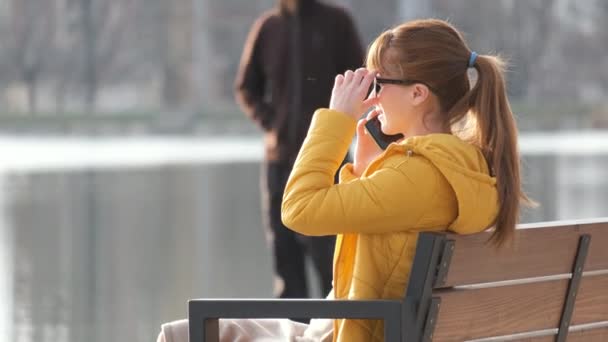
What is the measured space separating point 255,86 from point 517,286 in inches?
170

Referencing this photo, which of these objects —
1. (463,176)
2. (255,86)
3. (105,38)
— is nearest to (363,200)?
(463,176)

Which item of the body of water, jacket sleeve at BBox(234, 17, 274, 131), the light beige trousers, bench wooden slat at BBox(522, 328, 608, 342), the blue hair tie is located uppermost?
the blue hair tie

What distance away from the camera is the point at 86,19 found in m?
59.2

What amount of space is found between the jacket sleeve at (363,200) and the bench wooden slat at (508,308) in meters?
0.20

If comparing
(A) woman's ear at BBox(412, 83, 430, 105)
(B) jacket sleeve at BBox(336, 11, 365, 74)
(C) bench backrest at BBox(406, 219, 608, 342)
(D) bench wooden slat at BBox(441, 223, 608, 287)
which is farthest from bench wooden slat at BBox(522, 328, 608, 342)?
(B) jacket sleeve at BBox(336, 11, 365, 74)

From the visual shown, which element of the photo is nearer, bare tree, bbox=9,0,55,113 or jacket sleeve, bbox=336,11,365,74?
jacket sleeve, bbox=336,11,365,74

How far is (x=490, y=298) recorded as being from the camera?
12.1 ft

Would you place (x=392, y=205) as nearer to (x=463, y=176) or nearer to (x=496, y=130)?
(x=463, y=176)

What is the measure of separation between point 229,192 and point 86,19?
1642 inches

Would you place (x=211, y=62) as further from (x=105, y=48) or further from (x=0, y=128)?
(x=0, y=128)

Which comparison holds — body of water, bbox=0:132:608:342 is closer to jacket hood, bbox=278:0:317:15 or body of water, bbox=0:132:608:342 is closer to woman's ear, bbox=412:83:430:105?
jacket hood, bbox=278:0:317:15

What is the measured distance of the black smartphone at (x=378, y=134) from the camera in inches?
161

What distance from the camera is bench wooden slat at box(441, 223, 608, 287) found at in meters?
3.59

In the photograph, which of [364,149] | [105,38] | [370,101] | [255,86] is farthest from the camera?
[105,38]
